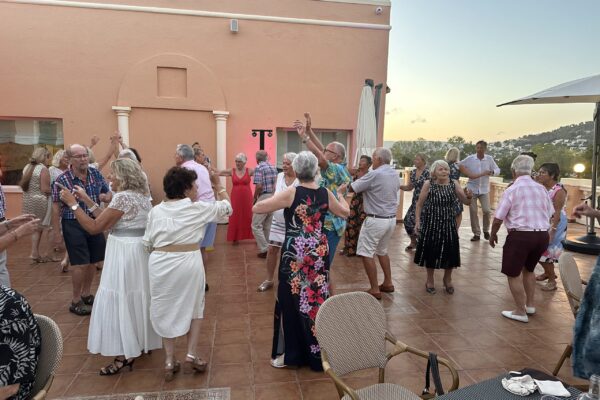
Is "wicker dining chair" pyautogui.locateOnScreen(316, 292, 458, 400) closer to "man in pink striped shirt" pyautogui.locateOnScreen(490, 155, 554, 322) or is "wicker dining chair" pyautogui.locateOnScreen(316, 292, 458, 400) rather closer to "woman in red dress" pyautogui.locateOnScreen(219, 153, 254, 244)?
"man in pink striped shirt" pyautogui.locateOnScreen(490, 155, 554, 322)

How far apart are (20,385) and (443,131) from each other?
106ft

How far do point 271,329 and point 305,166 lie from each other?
73.2 inches

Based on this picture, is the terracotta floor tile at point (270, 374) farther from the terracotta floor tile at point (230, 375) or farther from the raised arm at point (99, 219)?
the raised arm at point (99, 219)

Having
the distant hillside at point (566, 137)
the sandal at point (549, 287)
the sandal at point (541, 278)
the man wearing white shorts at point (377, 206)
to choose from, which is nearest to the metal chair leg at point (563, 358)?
the man wearing white shorts at point (377, 206)

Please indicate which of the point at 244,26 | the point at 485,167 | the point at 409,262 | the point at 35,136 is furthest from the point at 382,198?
the point at 35,136

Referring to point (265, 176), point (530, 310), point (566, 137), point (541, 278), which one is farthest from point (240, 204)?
point (566, 137)

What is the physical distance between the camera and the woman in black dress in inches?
190

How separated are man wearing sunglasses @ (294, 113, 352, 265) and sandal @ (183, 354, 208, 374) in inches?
59.3

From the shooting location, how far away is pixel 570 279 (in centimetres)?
315

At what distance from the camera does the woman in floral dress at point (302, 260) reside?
3.05 metres

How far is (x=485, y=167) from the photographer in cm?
818

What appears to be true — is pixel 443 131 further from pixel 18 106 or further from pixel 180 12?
pixel 18 106

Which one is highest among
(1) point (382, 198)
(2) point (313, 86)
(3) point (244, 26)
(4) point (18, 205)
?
(3) point (244, 26)

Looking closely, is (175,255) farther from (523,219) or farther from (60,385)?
(523,219)
